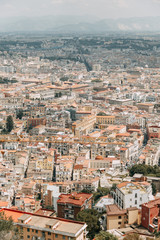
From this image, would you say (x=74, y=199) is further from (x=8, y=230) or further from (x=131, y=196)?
(x=8, y=230)

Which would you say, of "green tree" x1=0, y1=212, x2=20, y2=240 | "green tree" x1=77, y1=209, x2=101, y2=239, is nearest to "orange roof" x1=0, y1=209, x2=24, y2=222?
"green tree" x1=0, y1=212, x2=20, y2=240

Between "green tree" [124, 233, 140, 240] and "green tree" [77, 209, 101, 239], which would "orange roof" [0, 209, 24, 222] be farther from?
"green tree" [124, 233, 140, 240]

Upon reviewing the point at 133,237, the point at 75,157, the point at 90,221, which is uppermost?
the point at 133,237

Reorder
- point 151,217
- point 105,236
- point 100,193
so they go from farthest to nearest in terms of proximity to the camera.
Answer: point 100,193 → point 151,217 → point 105,236

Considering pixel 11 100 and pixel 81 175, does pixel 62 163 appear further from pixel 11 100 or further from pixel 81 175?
pixel 11 100

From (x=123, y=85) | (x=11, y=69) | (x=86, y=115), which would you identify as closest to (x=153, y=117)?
(x=86, y=115)

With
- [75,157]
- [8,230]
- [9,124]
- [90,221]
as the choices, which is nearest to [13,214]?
[8,230]

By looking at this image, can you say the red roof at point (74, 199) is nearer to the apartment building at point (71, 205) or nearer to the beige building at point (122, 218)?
the apartment building at point (71, 205)

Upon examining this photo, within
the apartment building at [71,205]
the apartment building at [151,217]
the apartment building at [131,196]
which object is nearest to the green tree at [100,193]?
the apartment building at [131,196]
